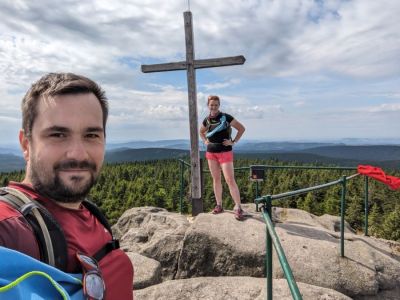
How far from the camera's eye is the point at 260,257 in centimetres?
566

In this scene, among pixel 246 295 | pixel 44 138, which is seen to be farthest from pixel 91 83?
pixel 246 295

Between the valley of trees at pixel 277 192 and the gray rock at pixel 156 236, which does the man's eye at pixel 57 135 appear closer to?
the gray rock at pixel 156 236

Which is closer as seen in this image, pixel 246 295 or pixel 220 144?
pixel 246 295

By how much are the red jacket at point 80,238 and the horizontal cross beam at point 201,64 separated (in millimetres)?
6160

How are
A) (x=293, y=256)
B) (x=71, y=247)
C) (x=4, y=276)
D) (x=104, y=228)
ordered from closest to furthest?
(x=4, y=276)
(x=71, y=247)
(x=104, y=228)
(x=293, y=256)

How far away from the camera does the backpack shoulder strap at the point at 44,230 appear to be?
1.33 metres

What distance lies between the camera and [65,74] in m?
1.81

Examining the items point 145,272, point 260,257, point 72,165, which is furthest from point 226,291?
point 72,165

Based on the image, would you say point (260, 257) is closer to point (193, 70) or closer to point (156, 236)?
point (156, 236)

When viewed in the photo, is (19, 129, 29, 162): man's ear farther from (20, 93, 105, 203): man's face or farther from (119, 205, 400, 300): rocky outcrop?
(119, 205, 400, 300): rocky outcrop

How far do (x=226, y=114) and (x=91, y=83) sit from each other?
504cm

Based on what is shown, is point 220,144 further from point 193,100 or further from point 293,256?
point 293,256

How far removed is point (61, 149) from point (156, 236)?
580 cm

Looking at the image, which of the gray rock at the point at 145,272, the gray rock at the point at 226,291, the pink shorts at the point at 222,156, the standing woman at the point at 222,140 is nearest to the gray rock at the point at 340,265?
the gray rock at the point at 226,291
